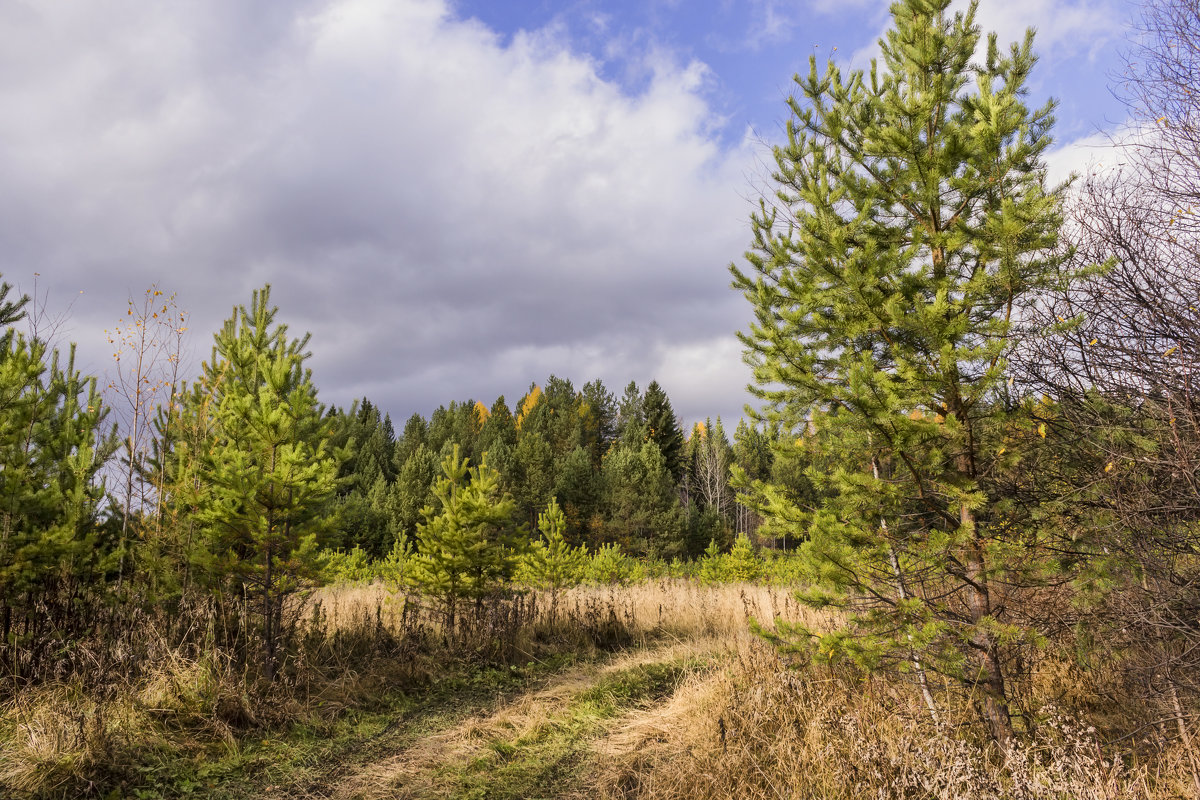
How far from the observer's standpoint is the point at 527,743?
537 centimetres

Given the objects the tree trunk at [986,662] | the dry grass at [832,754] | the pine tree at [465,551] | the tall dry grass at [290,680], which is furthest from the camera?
the pine tree at [465,551]

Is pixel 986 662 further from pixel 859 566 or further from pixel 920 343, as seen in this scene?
pixel 920 343

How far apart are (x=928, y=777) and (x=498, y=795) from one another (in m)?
2.84

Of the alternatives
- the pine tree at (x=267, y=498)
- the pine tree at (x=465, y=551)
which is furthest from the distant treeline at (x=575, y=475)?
the pine tree at (x=267, y=498)

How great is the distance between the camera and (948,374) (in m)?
4.14

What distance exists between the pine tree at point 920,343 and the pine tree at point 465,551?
20.7ft

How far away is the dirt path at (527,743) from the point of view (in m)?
4.50

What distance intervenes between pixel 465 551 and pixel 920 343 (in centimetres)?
774

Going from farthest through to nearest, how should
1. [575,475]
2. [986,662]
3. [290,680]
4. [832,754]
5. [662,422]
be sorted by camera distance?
[662,422], [575,475], [290,680], [986,662], [832,754]

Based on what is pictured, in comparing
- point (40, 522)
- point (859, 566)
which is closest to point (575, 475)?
point (40, 522)

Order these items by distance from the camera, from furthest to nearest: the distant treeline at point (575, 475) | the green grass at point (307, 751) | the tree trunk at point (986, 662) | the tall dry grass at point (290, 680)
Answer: the distant treeline at point (575, 475)
the green grass at point (307, 751)
the tall dry grass at point (290, 680)
the tree trunk at point (986, 662)

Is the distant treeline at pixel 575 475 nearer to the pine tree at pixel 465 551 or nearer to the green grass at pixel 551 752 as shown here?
the pine tree at pixel 465 551

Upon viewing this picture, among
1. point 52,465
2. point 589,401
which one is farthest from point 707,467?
point 52,465

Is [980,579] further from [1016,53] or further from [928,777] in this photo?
[1016,53]
